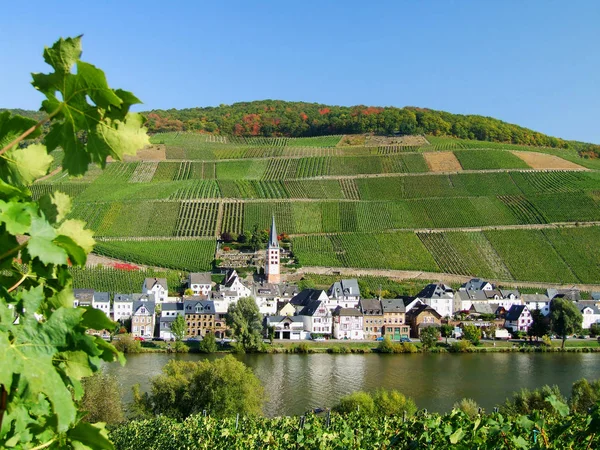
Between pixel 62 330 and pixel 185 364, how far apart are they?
26789 millimetres

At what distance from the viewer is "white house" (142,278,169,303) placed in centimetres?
6012

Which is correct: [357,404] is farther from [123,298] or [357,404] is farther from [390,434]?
[123,298]

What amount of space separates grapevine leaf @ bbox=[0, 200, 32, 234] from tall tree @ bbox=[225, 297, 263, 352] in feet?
152

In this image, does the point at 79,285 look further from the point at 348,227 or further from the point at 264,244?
the point at 348,227

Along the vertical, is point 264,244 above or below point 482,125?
below

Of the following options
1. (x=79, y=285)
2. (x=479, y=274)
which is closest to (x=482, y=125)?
(x=479, y=274)

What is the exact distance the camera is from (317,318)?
2235 inches

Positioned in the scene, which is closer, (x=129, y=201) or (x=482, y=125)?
(x=129, y=201)

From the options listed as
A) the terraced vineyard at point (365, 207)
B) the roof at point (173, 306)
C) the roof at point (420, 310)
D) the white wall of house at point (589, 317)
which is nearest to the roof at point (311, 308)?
the roof at point (420, 310)

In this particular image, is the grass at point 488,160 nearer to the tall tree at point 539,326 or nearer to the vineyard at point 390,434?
the tall tree at point 539,326

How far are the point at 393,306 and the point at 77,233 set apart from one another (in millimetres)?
56872

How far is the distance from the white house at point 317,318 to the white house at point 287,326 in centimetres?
62

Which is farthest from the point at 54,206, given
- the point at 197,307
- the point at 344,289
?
the point at 344,289

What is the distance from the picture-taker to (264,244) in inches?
2985
